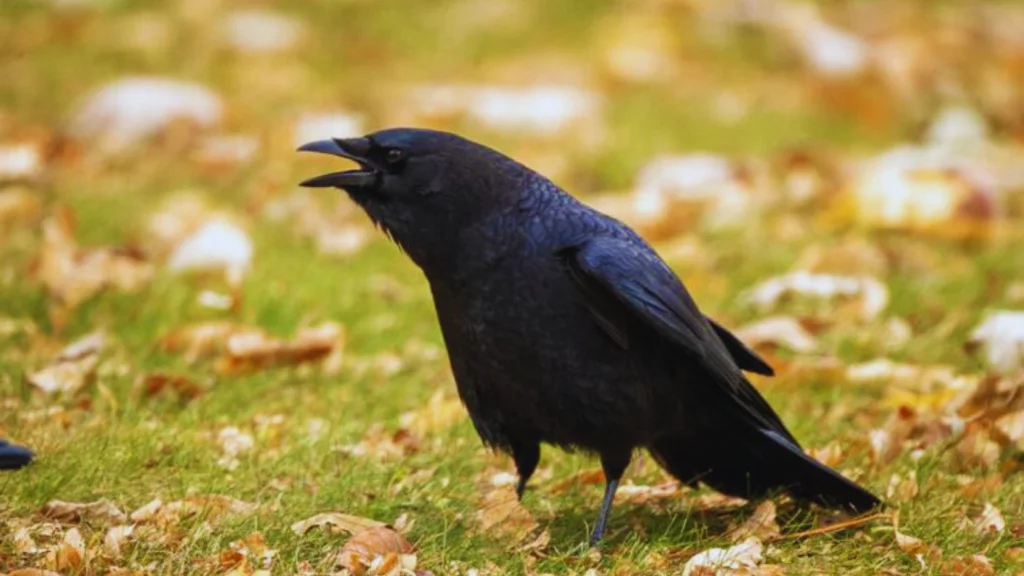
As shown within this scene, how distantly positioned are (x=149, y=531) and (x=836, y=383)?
2.48 meters

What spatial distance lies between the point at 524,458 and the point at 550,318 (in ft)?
1.50

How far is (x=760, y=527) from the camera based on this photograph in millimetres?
3770

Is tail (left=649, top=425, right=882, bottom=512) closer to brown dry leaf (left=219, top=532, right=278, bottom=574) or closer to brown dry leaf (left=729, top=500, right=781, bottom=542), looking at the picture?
brown dry leaf (left=729, top=500, right=781, bottom=542)

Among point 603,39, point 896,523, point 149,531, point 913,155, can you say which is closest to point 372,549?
point 149,531

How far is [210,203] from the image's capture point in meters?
7.07

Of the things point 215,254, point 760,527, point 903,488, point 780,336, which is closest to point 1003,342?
point 780,336

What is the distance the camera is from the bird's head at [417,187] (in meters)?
3.71

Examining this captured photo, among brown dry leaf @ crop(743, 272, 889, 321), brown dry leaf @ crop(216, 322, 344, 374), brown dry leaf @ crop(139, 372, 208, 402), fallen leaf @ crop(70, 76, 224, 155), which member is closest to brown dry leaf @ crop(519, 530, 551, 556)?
brown dry leaf @ crop(139, 372, 208, 402)

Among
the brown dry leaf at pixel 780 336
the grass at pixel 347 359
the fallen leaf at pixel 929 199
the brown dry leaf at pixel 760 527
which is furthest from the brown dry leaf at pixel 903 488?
the fallen leaf at pixel 929 199

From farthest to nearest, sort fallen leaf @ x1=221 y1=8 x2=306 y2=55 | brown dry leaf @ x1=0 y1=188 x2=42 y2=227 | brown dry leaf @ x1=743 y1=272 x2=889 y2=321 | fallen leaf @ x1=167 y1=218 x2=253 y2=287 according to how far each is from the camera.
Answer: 1. fallen leaf @ x1=221 y1=8 x2=306 y2=55
2. brown dry leaf @ x1=0 y1=188 x2=42 y2=227
3. brown dry leaf @ x1=743 y1=272 x2=889 y2=321
4. fallen leaf @ x1=167 y1=218 x2=253 y2=287

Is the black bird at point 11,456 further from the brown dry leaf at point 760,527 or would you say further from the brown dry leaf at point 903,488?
the brown dry leaf at point 903,488

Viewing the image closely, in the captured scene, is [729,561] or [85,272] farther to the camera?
[85,272]

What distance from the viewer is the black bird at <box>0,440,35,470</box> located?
3363 millimetres

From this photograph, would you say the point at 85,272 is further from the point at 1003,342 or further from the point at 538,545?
the point at 1003,342
